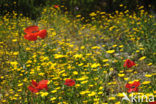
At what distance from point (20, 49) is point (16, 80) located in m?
1.17

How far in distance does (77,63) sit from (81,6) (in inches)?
117

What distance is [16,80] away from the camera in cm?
336

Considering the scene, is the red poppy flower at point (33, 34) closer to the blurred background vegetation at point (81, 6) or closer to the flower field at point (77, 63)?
the flower field at point (77, 63)

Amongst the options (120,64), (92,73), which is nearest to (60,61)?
(92,73)

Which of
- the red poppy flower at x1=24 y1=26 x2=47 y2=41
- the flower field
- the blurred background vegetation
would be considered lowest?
the flower field

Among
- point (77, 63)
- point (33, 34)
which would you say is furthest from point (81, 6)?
point (33, 34)

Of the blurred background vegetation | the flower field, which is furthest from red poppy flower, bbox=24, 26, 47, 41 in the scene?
the blurred background vegetation

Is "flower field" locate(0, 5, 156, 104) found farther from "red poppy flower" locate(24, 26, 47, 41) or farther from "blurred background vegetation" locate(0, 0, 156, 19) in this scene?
"blurred background vegetation" locate(0, 0, 156, 19)

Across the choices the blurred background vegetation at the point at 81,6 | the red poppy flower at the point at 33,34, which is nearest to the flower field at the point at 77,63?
the red poppy flower at the point at 33,34

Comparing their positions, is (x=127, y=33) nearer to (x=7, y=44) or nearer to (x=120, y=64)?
(x=120, y=64)

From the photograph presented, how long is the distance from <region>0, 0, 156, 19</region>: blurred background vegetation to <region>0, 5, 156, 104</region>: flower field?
0.97 ft

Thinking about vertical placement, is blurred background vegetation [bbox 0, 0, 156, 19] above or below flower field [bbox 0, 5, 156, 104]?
above

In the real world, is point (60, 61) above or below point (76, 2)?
below

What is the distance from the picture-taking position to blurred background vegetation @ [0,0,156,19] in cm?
633
